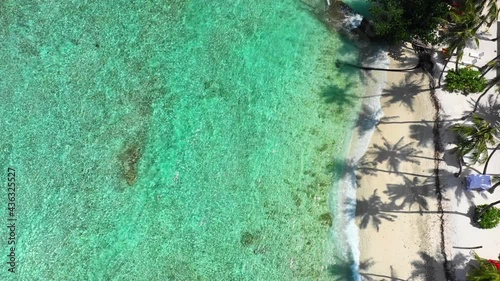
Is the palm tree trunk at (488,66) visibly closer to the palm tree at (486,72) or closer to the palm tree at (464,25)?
the palm tree at (486,72)

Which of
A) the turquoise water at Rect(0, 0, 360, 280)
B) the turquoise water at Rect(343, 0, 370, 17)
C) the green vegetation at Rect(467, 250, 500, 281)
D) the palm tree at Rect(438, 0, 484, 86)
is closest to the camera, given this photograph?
the green vegetation at Rect(467, 250, 500, 281)

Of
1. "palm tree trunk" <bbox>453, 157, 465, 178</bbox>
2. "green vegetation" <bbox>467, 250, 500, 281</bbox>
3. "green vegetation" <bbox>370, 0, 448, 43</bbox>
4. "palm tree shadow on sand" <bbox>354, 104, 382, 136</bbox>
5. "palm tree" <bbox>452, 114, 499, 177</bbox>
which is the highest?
"green vegetation" <bbox>370, 0, 448, 43</bbox>

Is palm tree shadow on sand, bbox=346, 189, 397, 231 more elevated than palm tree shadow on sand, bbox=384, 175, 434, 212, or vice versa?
palm tree shadow on sand, bbox=384, 175, 434, 212

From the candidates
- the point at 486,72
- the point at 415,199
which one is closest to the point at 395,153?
the point at 415,199

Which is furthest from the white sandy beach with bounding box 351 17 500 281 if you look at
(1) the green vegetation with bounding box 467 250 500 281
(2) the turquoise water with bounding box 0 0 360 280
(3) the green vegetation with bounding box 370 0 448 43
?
(3) the green vegetation with bounding box 370 0 448 43

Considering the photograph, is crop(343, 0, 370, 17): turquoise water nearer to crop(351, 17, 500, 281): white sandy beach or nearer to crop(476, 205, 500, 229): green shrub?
crop(351, 17, 500, 281): white sandy beach

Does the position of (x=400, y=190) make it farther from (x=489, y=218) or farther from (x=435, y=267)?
(x=489, y=218)

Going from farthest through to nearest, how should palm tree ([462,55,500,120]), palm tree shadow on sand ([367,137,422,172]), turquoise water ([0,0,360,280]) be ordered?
palm tree shadow on sand ([367,137,422,172]), palm tree ([462,55,500,120]), turquoise water ([0,0,360,280])
